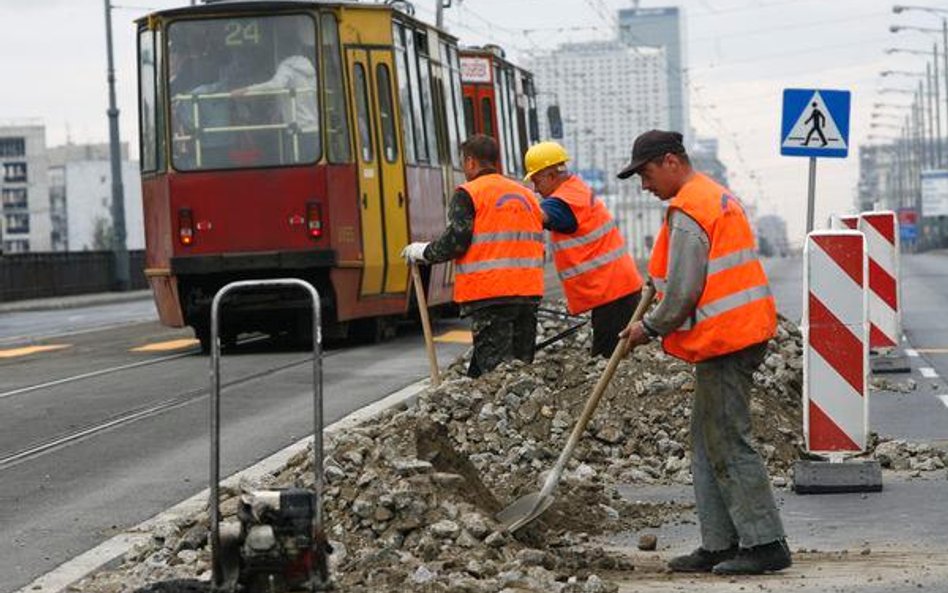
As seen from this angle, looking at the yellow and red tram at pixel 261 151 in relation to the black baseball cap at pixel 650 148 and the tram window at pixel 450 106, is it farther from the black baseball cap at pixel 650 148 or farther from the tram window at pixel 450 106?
the black baseball cap at pixel 650 148

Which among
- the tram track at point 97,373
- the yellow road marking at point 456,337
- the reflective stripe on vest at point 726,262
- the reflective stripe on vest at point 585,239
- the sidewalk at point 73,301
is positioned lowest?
the sidewalk at point 73,301

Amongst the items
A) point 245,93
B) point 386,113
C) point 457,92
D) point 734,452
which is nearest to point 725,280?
point 734,452

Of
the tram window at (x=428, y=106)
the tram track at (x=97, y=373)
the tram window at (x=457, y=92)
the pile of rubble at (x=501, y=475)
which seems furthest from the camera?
the tram window at (x=457, y=92)

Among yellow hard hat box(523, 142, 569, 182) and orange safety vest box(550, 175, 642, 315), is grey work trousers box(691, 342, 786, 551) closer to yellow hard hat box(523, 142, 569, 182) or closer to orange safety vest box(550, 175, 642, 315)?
yellow hard hat box(523, 142, 569, 182)

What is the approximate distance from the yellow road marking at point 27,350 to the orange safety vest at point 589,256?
12910 mm

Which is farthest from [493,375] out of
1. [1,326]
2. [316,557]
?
[1,326]

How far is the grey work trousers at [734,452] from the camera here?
8.70 metres

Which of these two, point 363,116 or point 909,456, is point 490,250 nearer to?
point 909,456

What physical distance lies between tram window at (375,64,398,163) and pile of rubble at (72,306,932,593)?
806 cm

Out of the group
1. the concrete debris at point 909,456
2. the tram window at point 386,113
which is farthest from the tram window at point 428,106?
the concrete debris at point 909,456

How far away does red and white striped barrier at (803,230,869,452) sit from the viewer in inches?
448

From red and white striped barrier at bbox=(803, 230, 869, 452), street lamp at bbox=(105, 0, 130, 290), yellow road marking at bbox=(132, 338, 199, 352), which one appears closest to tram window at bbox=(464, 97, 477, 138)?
yellow road marking at bbox=(132, 338, 199, 352)

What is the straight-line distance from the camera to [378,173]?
23.3 meters

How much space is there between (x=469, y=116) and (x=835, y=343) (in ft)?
65.8
